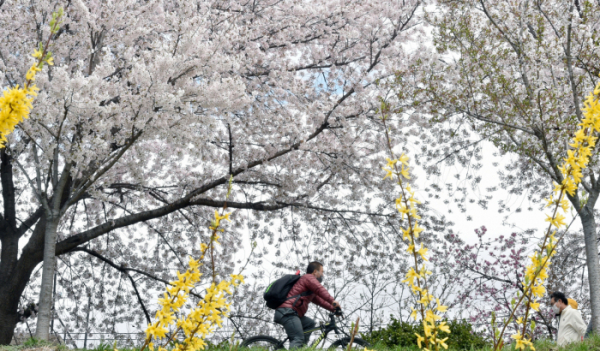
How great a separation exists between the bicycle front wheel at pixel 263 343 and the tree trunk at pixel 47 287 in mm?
3127

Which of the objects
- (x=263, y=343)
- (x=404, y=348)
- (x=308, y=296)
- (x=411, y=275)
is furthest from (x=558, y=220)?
(x=263, y=343)

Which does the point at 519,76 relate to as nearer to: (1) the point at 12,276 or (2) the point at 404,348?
(2) the point at 404,348

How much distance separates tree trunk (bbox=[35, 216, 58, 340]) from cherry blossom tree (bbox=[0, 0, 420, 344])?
18mm

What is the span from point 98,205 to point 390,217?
711 centimetres

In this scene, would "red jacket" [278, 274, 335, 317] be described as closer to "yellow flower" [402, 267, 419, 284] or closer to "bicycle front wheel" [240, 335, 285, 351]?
"bicycle front wheel" [240, 335, 285, 351]

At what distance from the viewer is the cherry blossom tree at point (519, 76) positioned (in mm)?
7781

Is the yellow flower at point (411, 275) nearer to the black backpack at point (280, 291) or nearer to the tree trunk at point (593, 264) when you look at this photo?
the black backpack at point (280, 291)

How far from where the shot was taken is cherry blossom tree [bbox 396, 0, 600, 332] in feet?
25.5

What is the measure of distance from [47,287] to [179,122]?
10.7 feet

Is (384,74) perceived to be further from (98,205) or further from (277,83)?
(98,205)

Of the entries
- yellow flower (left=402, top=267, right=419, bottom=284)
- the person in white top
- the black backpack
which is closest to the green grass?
the person in white top

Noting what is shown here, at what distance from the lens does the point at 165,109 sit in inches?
279

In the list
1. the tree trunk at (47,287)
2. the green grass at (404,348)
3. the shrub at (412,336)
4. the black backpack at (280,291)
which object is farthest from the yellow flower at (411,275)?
the tree trunk at (47,287)

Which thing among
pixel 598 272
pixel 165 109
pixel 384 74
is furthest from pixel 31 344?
pixel 598 272
